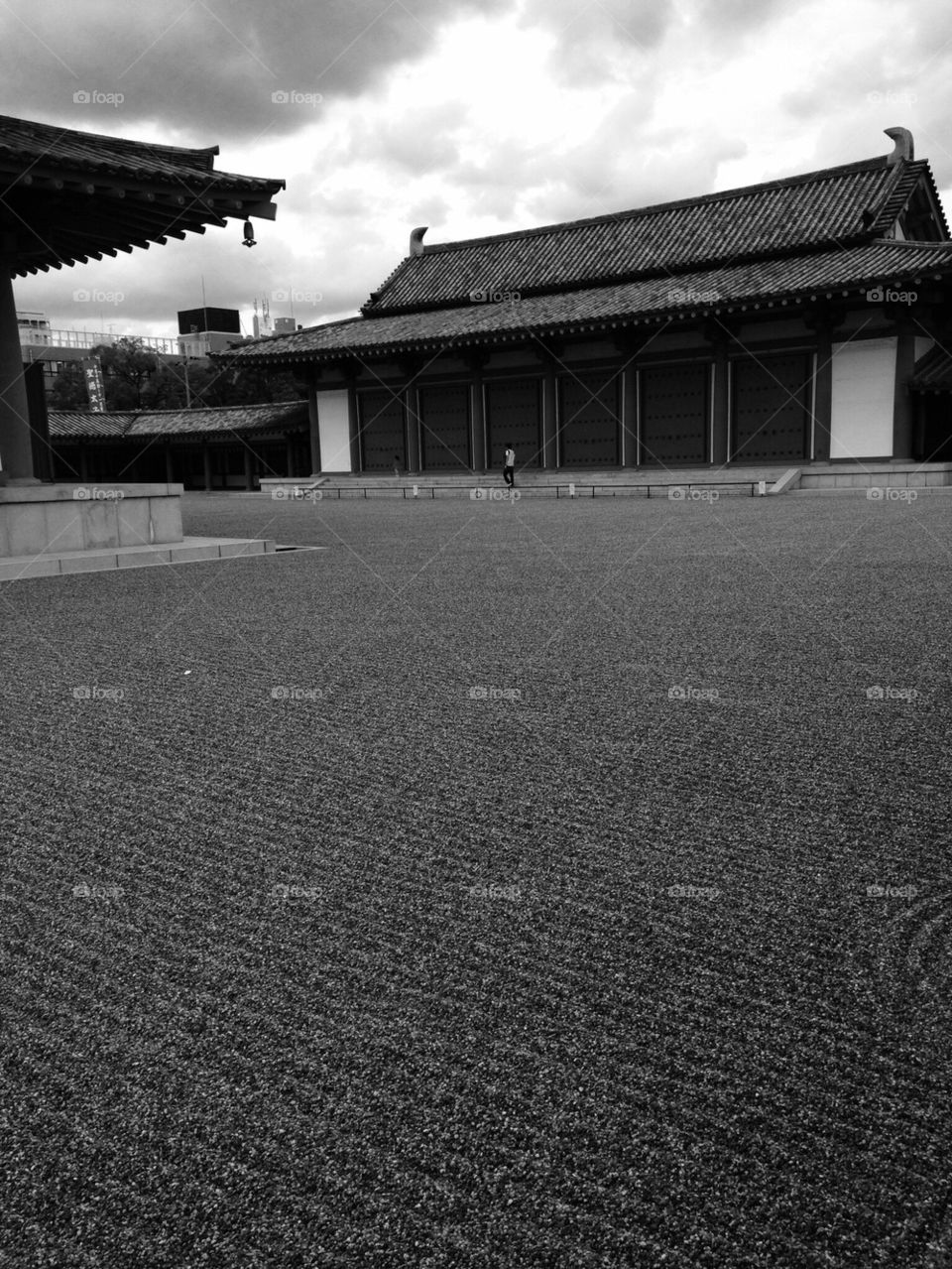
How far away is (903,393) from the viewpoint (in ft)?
72.1

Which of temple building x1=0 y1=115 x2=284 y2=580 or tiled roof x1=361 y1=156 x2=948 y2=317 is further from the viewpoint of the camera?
tiled roof x1=361 y1=156 x2=948 y2=317

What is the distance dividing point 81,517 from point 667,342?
17937 mm

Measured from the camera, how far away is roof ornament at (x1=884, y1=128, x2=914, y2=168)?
24.1 metres

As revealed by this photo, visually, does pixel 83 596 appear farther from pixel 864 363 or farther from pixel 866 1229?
pixel 864 363

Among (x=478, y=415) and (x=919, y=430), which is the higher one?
(x=478, y=415)

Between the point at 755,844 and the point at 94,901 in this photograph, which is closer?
the point at 94,901

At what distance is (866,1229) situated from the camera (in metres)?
1.43

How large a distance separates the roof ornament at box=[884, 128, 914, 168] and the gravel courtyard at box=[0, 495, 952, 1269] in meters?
24.0

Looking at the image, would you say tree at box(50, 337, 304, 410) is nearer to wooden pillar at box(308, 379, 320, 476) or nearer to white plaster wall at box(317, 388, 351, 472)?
wooden pillar at box(308, 379, 320, 476)

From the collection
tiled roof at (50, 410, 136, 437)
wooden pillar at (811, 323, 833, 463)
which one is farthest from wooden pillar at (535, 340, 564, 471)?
tiled roof at (50, 410, 136, 437)

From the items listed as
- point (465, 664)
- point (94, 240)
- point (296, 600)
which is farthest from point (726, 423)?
point (465, 664)

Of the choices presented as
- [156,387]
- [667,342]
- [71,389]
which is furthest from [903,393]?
[71,389]

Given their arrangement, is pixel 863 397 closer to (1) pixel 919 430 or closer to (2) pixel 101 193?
(1) pixel 919 430

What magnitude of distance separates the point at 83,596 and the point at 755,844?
679 centimetres
